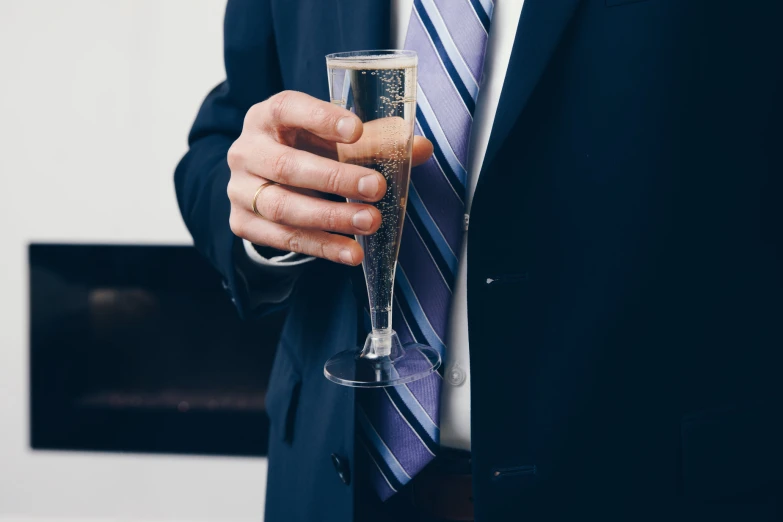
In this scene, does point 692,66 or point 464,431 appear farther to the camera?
point 464,431

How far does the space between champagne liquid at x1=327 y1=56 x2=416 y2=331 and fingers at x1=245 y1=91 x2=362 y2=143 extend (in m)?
0.03

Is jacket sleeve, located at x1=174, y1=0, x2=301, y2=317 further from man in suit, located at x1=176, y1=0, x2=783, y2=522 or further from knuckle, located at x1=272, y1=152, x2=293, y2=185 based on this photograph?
knuckle, located at x1=272, y1=152, x2=293, y2=185

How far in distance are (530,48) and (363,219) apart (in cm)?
27

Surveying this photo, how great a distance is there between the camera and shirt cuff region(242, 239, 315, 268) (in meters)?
0.91

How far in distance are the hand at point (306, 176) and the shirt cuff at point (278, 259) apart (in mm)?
144

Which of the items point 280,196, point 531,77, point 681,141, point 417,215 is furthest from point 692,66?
point 280,196

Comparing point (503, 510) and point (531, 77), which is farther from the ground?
point (531, 77)

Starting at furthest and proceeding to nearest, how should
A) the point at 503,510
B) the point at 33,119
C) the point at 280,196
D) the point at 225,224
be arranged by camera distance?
the point at 33,119
the point at 225,224
the point at 503,510
the point at 280,196

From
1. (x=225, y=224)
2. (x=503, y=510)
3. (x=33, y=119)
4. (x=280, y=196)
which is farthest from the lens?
(x=33, y=119)

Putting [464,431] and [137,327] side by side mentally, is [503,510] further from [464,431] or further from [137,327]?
[137,327]

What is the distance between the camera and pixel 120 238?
2605mm

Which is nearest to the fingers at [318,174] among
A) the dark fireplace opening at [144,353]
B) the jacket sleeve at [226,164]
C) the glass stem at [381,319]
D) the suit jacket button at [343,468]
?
the glass stem at [381,319]

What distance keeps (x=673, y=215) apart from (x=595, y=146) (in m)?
0.12

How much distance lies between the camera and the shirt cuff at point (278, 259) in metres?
0.91
